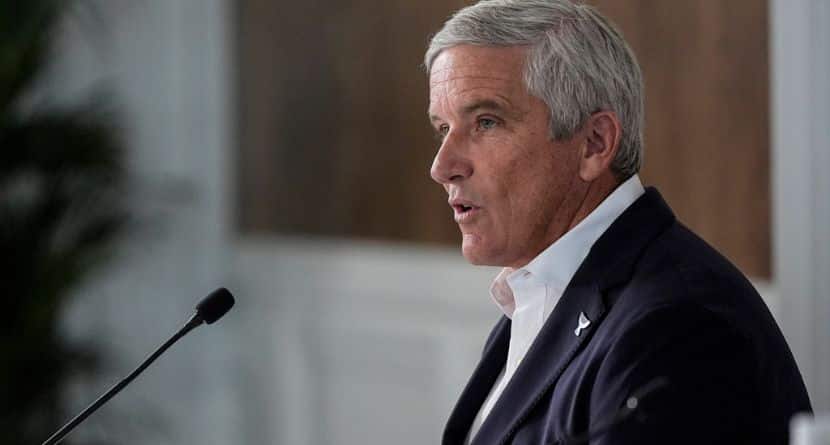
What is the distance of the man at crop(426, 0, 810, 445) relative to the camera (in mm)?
1570

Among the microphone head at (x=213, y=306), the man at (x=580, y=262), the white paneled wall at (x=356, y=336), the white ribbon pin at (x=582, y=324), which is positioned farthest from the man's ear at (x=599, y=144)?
the white paneled wall at (x=356, y=336)

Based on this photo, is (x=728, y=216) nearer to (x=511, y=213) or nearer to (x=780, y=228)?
(x=780, y=228)

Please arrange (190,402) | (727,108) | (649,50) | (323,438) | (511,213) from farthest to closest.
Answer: (190,402)
(323,438)
(649,50)
(727,108)
(511,213)

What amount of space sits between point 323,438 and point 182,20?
5.09 feet

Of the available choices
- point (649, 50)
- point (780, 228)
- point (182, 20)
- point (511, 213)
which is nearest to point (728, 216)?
point (780, 228)

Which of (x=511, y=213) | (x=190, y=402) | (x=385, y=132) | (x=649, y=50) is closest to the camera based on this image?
(x=511, y=213)

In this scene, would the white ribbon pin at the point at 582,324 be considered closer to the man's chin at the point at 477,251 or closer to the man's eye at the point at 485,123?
the man's chin at the point at 477,251

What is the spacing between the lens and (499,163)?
192cm

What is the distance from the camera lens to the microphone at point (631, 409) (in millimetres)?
1440

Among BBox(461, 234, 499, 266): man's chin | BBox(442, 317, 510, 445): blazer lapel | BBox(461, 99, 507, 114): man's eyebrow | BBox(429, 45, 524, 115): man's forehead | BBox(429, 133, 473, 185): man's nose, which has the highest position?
BBox(429, 45, 524, 115): man's forehead

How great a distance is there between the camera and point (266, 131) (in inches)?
185

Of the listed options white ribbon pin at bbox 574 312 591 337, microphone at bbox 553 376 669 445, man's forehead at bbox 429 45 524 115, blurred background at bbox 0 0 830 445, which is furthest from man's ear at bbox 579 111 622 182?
blurred background at bbox 0 0 830 445

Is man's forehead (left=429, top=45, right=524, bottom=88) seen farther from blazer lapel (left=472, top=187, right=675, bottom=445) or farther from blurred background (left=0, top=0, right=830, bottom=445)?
blurred background (left=0, top=0, right=830, bottom=445)

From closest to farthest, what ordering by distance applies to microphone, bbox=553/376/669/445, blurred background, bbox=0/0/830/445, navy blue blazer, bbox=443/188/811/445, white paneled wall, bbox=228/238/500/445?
microphone, bbox=553/376/669/445 → navy blue blazer, bbox=443/188/811/445 → blurred background, bbox=0/0/830/445 → white paneled wall, bbox=228/238/500/445
